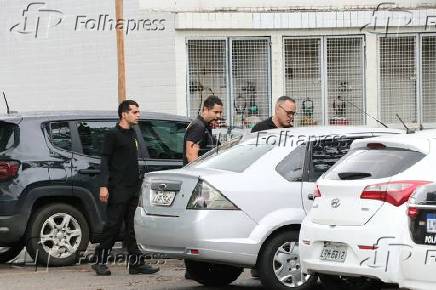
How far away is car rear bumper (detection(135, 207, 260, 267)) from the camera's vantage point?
9086 mm

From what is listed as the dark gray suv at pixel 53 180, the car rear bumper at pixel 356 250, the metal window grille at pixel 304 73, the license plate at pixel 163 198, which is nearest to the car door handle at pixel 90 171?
the dark gray suv at pixel 53 180

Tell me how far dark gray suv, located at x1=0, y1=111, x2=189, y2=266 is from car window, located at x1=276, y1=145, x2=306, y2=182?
3021 millimetres

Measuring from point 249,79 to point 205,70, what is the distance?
2.81 ft

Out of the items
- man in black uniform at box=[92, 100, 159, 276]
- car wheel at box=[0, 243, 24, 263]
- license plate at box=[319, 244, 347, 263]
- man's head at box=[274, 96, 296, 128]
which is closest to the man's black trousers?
man in black uniform at box=[92, 100, 159, 276]

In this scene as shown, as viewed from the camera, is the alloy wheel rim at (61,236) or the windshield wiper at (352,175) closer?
the windshield wiper at (352,175)

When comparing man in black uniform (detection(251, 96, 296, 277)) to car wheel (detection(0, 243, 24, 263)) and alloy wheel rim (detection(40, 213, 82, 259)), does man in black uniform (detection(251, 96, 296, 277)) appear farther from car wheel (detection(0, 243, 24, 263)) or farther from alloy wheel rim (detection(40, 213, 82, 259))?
car wheel (detection(0, 243, 24, 263))

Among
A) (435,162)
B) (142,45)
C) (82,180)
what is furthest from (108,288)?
(142,45)

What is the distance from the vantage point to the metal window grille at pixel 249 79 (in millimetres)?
18859

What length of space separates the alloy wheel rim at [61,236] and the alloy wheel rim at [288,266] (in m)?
3.44

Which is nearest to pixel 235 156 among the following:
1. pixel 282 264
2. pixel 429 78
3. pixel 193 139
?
pixel 282 264

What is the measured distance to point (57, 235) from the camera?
11.8m

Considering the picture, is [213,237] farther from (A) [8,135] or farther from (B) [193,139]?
(A) [8,135]

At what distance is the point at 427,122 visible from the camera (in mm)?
19500

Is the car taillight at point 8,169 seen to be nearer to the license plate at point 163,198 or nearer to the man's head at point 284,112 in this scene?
the license plate at point 163,198
